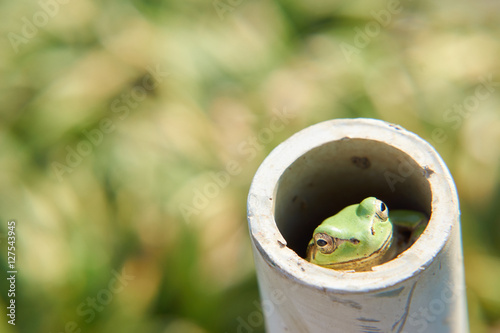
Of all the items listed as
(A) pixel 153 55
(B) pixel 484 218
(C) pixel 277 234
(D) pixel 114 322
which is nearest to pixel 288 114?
(A) pixel 153 55

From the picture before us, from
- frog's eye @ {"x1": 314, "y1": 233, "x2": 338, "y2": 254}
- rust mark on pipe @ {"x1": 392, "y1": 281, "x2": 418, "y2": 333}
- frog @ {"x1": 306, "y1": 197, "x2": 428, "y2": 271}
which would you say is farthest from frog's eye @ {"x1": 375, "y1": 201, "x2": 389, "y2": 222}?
rust mark on pipe @ {"x1": 392, "y1": 281, "x2": 418, "y2": 333}

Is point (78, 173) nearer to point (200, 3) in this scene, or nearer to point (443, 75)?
point (200, 3)

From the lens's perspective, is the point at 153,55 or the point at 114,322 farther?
the point at 153,55

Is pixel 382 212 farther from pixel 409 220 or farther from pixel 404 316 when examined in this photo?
pixel 404 316

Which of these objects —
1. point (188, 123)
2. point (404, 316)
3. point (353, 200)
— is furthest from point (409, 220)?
point (188, 123)

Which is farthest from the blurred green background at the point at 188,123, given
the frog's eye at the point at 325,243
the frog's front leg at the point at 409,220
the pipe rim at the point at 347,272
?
the pipe rim at the point at 347,272

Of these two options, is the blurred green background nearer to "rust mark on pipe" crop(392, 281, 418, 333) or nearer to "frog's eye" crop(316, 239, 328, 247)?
"frog's eye" crop(316, 239, 328, 247)
